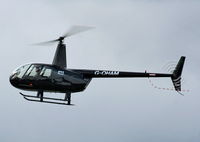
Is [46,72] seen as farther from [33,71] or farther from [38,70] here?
[33,71]

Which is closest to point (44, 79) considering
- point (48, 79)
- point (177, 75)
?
point (48, 79)

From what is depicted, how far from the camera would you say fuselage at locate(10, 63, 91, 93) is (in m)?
53.0

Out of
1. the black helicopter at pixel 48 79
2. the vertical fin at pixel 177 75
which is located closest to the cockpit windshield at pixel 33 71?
the black helicopter at pixel 48 79

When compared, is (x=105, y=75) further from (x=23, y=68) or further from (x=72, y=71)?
(x=23, y=68)

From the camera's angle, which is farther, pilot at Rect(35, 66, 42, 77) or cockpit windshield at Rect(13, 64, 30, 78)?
cockpit windshield at Rect(13, 64, 30, 78)

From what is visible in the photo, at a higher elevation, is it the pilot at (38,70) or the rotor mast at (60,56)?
the rotor mast at (60,56)

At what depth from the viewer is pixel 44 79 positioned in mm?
53031

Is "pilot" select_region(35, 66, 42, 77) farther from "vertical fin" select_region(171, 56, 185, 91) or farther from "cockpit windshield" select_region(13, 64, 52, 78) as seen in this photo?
"vertical fin" select_region(171, 56, 185, 91)

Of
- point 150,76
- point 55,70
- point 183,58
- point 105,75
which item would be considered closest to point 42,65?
point 55,70

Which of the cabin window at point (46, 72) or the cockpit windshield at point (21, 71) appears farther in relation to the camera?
the cockpit windshield at point (21, 71)

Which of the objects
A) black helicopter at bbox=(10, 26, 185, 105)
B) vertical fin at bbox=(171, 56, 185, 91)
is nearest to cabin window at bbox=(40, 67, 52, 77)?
black helicopter at bbox=(10, 26, 185, 105)

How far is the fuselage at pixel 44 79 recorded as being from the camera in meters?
53.0

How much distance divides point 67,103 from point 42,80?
10.7ft

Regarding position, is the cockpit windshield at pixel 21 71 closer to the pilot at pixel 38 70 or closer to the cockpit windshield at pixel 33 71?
the cockpit windshield at pixel 33 71
